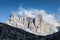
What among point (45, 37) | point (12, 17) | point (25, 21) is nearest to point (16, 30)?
point (45, 37)

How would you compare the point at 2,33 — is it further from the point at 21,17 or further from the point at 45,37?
the point at 21,17

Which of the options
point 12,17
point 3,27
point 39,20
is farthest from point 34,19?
point 3,27

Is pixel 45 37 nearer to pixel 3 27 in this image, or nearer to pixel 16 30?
pixel 16 30

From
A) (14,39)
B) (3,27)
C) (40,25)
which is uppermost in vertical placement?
(40,25)

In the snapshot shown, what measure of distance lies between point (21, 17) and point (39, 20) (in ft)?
74.0

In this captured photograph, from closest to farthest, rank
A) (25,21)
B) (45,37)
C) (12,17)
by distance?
(45,37) < (12,17) < (25,21)

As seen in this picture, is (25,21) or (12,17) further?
(25,21)

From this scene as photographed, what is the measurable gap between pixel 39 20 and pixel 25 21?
18.8 meters

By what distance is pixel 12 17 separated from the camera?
177625 millimetres

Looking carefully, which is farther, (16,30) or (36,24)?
(36,24)

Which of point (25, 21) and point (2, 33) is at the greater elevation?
point (25, 21)

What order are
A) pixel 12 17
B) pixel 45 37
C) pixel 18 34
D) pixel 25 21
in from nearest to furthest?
pixel 45 37
pixel 18 34
pixel 12 17
pixel 25 21

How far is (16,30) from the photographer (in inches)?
241

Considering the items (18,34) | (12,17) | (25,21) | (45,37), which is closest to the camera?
(45,37)
